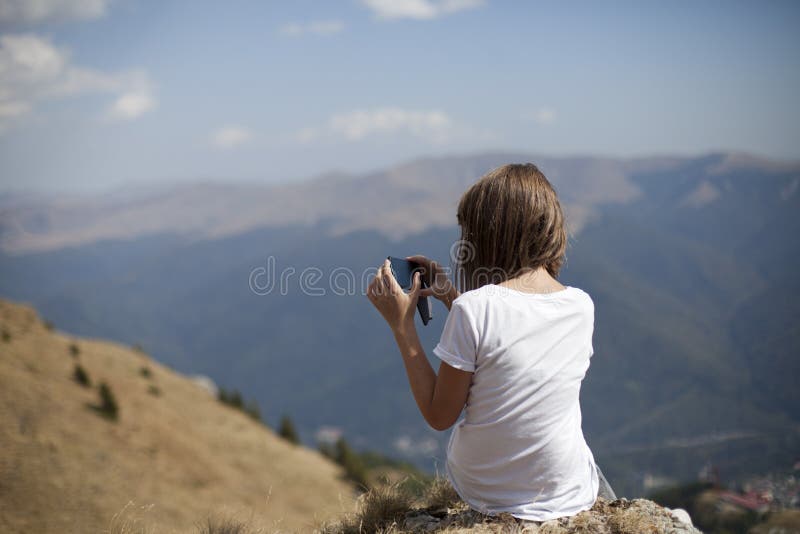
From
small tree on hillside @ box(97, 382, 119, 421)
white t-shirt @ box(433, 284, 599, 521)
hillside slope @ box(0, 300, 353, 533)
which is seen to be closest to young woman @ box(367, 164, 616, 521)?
white t-shirt @ box(433, 284, 599, 521)

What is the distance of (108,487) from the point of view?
18828mm

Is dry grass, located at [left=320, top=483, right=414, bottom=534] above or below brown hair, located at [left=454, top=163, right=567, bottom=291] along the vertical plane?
below

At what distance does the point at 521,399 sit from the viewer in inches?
118


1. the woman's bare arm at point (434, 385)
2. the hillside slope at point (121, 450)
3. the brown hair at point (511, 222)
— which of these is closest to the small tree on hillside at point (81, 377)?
the hillside slope at point (121, 450)

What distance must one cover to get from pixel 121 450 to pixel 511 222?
24.6 meters

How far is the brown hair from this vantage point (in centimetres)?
302

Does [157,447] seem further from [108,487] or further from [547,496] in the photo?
[547,496]

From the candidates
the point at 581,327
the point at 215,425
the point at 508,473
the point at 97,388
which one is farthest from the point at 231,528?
the point at 215,425

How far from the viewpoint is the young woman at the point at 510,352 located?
2875mm

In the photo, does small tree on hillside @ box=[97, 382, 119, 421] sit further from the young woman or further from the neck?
the neck

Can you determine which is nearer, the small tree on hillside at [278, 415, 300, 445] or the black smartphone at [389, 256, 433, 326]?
the black smartphone at [389, 256, 433, 326]

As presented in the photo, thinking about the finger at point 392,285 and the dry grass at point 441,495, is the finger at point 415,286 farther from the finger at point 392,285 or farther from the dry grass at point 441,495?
the dry grass at point 441,495

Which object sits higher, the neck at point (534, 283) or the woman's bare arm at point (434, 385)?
the neck at point (534, 283)

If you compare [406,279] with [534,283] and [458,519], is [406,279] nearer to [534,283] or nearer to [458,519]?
[534,283]
